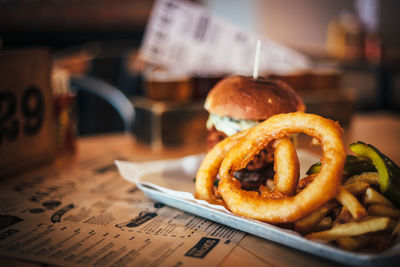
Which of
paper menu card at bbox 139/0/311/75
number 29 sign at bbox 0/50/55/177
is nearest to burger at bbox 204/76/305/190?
number 29 sign at bbox 0/50/55/177

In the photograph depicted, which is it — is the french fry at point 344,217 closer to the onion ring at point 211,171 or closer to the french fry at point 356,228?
the french fry at point 356,228

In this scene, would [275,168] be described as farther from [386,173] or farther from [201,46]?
[201,46]

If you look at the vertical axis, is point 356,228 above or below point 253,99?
below

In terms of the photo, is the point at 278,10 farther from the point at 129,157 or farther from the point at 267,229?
the point at 267,229

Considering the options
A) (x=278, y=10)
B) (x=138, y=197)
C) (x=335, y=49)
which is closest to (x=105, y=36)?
(x=278, y=10)

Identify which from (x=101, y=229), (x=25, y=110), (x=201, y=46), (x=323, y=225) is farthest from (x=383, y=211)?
(x=201, y=46)

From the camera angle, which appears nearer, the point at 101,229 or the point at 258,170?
the point at 101,229
